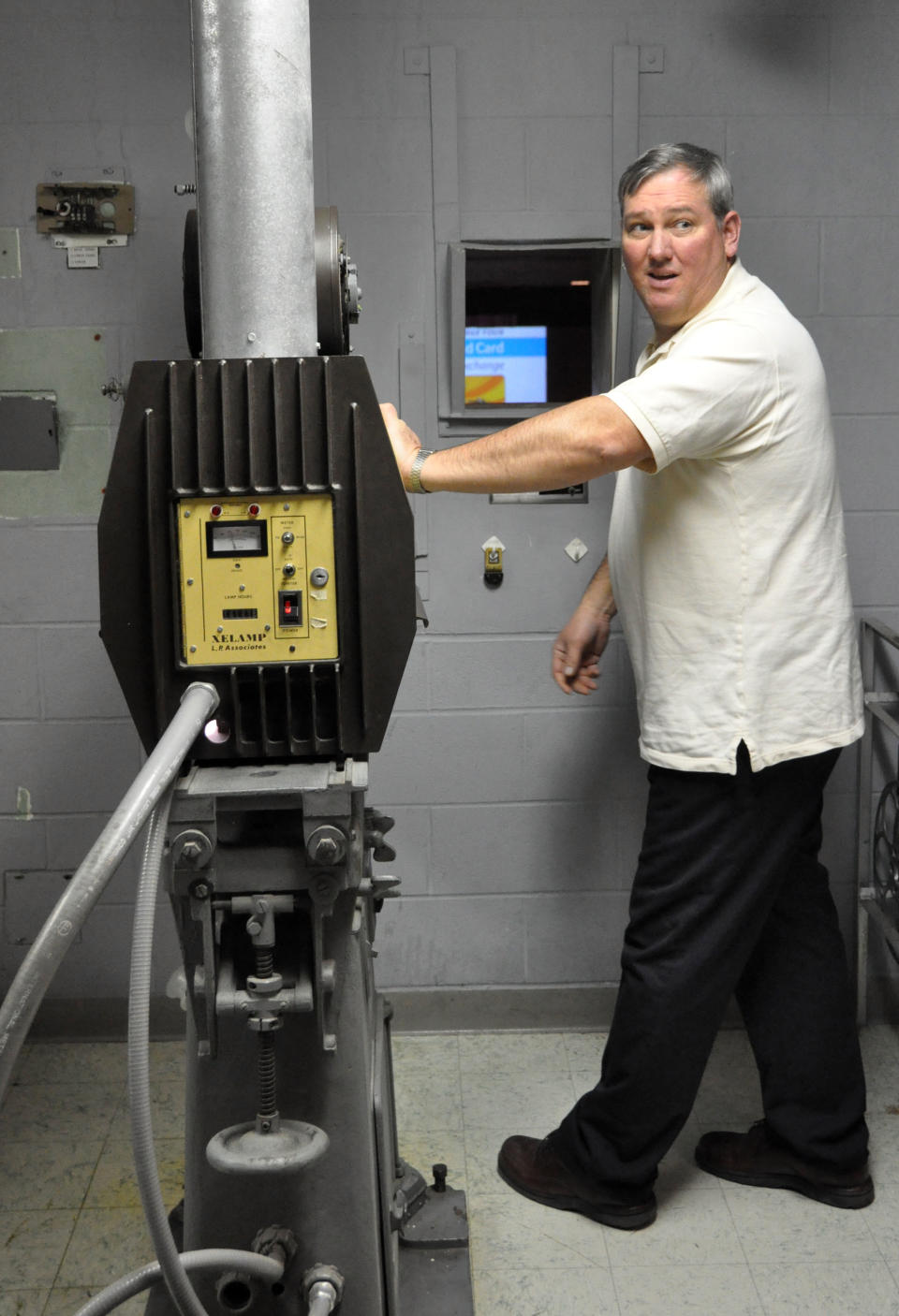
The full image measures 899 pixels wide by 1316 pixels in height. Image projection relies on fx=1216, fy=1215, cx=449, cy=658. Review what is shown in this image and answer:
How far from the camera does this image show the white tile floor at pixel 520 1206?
6.62 feet

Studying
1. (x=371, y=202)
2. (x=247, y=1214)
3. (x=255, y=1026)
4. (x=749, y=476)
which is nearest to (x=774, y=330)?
(x=749, y=476)

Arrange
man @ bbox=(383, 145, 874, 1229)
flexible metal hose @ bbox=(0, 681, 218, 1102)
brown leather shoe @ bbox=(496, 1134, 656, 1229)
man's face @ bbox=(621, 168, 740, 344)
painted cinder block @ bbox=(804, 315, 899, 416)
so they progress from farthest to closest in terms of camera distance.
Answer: painted cinder block @ bbox=(804, 315, 899, 416), brown leather shoe @ bbox=(496, 1134, 656, 1229), man's face @ bbox=(621, 168, 740, 344), man @ bbox=(383, 145, 874, 1229), flexible metal hose @ bbox=(0, 681, 218, 1102)

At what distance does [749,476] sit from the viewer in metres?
1.96

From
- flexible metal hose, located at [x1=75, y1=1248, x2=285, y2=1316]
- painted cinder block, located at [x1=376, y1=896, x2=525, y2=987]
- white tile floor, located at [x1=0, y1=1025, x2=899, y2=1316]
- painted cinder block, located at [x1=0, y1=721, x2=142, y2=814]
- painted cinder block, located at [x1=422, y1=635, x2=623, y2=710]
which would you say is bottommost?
white tile floor, located at [x1=0, y1=1025, x2=899, y2=1316]

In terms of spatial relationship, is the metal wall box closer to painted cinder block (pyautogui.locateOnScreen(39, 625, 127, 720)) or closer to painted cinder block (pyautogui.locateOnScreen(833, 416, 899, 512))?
painted cinder block (pyautogui.locateOnScreen(39, 625, 127, 720))

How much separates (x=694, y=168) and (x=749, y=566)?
66 centimetres

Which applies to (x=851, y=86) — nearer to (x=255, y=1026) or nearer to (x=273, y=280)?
(x=273, y=280)

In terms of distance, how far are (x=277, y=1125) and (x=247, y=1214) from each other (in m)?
0.20

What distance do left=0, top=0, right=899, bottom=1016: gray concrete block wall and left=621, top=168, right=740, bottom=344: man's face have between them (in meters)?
0.59

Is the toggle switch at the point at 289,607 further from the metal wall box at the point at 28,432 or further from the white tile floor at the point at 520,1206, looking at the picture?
the metal wall box at the point at 28,432

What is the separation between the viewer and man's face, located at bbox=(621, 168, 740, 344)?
198cm

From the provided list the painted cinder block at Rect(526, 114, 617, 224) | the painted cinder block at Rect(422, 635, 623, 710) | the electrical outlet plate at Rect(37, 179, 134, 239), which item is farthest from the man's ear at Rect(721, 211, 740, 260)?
the electrical outlet plate at Rect(37, 179, 134, 239)

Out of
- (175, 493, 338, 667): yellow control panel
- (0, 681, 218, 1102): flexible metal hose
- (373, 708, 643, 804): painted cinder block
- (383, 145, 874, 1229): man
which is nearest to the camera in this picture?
(0, 681, 218, 1102): flexible metal hose

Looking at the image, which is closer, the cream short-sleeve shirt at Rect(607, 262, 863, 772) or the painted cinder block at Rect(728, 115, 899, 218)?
the cream short-sleeve shirt at Rect(607, 262, 863, 772)
